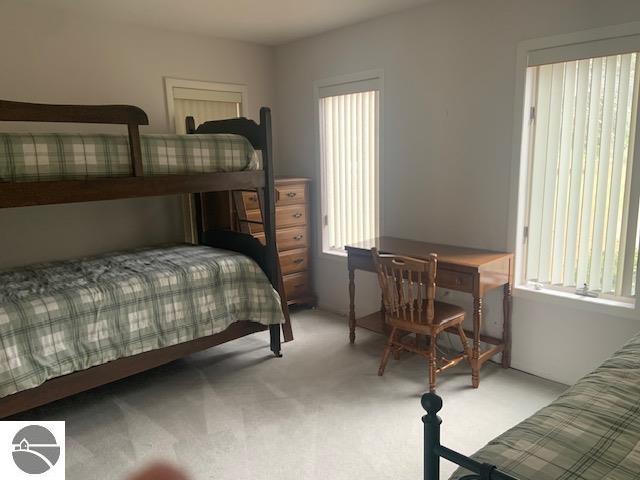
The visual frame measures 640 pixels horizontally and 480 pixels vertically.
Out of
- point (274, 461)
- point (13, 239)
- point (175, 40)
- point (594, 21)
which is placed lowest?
point (274, 461)

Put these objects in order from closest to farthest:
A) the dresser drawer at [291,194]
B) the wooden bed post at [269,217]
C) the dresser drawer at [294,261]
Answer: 1. the wooden bed post at [269,217]
2. the dresser drawer at [291,194]
3. the dresser drawer at [294,261]

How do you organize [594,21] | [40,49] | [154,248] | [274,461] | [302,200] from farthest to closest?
[302,200]
[154,248]
[40,49]
[594,21]
[274,461]

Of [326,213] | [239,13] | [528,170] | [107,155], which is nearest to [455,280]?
[528,170]

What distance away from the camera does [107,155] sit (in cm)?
250

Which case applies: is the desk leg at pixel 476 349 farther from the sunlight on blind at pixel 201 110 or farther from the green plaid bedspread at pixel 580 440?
the sunlight on blind at pixel 201 110

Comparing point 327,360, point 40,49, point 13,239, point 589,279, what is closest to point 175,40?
point 40,49

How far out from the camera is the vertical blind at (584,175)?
97.2 inches

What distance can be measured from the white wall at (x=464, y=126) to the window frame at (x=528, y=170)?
40mm

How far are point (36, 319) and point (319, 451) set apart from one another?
149 centimetres

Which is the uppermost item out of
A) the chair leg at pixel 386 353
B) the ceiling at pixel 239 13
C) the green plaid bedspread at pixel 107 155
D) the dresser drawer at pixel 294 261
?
the ceiling at pixel 239 13

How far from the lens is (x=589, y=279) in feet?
8.77

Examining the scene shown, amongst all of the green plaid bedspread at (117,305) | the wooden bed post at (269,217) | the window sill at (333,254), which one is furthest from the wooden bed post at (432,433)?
the window sill at (333,254)

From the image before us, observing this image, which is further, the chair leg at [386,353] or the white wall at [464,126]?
the chair leg at [386,353]

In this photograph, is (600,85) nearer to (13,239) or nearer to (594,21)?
(594,21)
